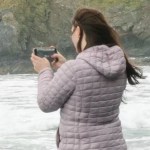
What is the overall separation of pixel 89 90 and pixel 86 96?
0.03 meters

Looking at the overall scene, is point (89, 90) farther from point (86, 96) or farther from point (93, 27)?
point (93, 27)

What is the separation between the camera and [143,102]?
555 inches

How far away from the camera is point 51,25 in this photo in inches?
1821

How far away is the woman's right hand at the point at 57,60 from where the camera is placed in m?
2.96

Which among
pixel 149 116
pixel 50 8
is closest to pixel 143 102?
pixel 149 116

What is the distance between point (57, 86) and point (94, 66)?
177mm

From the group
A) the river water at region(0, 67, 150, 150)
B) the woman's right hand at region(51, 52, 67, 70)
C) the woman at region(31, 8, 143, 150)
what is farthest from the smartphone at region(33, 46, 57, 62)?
the river water at region(0, 67, 150, 150)

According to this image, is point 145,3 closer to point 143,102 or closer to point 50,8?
point 50,8

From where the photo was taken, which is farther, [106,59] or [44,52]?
[44,52]

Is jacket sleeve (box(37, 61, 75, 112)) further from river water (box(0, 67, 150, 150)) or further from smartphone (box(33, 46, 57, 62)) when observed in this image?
river water (box(0, 67, 150, 150))

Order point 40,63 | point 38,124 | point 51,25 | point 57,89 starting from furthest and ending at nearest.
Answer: point 51,25
point 38,124
point 40,63
point 57,89

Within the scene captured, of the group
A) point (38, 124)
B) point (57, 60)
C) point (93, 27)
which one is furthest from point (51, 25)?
point (93, 27)

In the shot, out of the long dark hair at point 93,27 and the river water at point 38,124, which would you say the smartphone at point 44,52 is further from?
the river water at point 38,124

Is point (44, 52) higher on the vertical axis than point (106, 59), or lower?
lower
